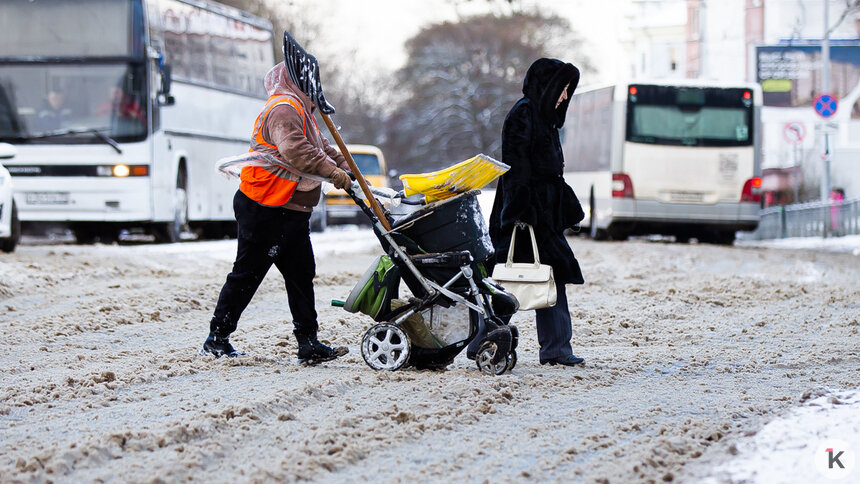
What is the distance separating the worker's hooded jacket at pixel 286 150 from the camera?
7023 mm

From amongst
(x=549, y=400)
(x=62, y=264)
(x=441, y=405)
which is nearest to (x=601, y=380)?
(x=549, y=400)

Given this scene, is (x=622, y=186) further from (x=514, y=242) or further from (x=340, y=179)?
(x=340, y=179)

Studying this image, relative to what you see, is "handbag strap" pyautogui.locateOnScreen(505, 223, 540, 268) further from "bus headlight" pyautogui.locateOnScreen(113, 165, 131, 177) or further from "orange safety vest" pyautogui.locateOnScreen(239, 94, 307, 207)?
"bus headlight" pyautogui.locateOnScreen(113, 165, 131, 177)

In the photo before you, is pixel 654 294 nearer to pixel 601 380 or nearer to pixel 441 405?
pixel 601 380

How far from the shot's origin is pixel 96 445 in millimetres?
5012

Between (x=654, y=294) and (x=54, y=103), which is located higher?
(x=54, y=103)

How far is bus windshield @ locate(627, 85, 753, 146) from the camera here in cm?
2444

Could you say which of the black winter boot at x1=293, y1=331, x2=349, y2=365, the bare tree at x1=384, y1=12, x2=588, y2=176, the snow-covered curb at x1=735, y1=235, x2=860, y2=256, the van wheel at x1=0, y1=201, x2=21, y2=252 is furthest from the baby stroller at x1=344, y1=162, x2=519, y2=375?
the bare tree at x1=384, y1=12, x2=588, y2=176

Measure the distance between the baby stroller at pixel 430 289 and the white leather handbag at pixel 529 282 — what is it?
13 centimetres

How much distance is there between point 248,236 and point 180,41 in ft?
53.7

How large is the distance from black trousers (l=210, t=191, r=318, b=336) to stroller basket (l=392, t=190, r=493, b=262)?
0.69 metres

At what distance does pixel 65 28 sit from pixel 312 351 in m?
14.3

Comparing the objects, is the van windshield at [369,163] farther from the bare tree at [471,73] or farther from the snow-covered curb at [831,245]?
the bare tree at [471,73]

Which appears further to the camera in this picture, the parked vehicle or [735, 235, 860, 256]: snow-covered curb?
[735, 235, 860, 256]: snow-covered curb
